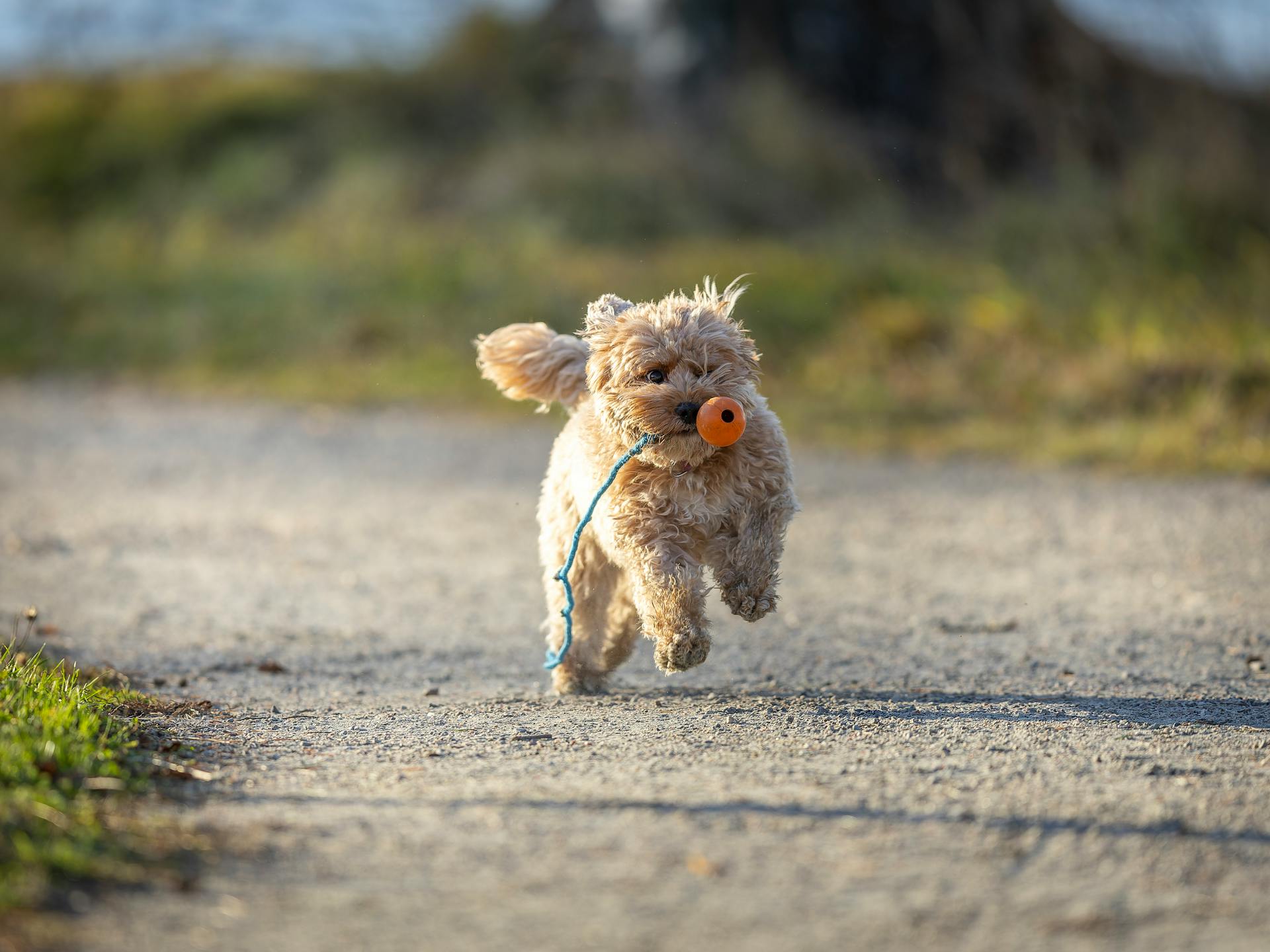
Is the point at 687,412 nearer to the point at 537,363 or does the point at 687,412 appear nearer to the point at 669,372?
the point at 669,372

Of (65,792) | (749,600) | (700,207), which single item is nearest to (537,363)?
(749,600)

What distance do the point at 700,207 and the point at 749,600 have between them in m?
15.7

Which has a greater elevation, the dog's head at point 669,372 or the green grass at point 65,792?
the dog's head at point 669,372

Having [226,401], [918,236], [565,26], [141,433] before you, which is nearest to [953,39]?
[918,236]

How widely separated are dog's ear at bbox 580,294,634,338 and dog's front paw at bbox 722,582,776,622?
102cm

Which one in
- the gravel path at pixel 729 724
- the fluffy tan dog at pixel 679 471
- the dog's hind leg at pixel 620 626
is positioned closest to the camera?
the gravel path at pixel 729 724

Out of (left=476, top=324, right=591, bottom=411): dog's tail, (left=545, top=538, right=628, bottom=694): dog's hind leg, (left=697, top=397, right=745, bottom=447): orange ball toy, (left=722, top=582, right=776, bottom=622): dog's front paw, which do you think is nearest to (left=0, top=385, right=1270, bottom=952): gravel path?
(left=545, top=538, right=628, bottom=694): dog's hind leg

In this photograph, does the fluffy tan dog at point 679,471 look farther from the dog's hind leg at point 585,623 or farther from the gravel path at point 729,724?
the gravel path at point 729,724

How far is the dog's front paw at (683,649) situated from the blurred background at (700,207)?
687 centimetres

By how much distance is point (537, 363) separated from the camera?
574cm

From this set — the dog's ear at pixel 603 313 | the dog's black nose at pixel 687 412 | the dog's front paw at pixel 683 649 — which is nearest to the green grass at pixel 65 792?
the dog's front paw at pixel 683 649

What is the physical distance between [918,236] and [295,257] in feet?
27.8

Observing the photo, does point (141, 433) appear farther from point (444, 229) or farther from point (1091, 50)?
point (1091, 50)

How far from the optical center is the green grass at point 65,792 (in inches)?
130
